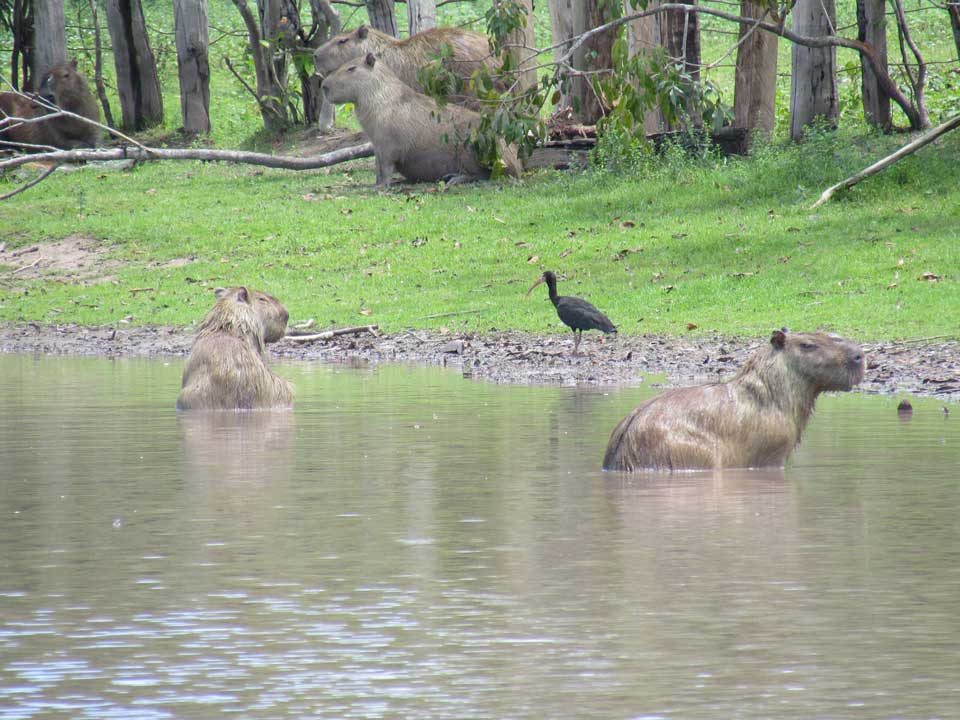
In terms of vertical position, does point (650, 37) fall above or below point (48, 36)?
below

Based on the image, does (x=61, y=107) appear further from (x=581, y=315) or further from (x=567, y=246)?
(x=581, y=315)

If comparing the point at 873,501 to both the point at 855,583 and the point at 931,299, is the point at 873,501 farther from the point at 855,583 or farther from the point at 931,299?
the point at 931,299

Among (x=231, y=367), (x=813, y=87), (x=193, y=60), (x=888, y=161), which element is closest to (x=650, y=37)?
(x=813, y=87)

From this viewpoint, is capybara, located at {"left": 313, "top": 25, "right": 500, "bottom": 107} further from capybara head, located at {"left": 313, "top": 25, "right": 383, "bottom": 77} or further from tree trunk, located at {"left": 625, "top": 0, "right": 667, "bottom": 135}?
tree trunk, located at {"left": 625, "top": 0, "right": 667, "bottom": 135}

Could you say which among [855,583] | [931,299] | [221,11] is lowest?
[855,583]

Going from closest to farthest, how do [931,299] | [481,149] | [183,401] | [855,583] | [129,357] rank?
[855,583] < [183,401] < [931,299] < [129,357] < [481,149]

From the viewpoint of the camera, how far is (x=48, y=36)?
30.0 m

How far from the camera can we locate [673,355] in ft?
47.1

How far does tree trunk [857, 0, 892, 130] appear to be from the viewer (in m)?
20.8

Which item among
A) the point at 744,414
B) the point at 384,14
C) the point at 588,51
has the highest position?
the point at 384,14

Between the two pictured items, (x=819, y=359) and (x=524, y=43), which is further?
(x=524, y=43)

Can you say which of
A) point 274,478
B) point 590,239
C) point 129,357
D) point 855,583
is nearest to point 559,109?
point 590,239

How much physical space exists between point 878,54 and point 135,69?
Result: 50.0ft

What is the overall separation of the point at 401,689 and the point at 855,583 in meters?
2.03
